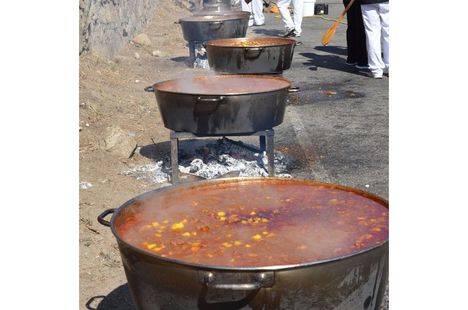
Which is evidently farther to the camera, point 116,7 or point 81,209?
point 116,7

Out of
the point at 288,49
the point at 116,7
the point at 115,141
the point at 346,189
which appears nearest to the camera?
the point at 346,189

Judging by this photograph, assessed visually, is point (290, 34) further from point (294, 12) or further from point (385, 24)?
point (385, 24)

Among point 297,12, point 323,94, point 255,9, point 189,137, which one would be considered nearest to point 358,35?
point 323,94

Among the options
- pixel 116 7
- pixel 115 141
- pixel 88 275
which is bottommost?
pixel 88 275

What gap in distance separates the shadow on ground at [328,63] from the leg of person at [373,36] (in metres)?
0.60

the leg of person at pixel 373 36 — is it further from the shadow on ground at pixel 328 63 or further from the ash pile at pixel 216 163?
the ash pile at pixel 216 163

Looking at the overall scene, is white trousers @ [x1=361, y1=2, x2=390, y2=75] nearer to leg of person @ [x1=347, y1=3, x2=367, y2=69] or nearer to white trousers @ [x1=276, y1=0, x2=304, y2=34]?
leg of person @ [x1=347, y1=3, x2=367, y2=69]

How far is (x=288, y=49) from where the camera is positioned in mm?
7766

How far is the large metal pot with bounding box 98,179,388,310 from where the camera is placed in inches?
95.9

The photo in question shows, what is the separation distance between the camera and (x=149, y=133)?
823 centimetres

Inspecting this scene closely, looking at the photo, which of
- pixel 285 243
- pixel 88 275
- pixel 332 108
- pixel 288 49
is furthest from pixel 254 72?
pixel 285 243

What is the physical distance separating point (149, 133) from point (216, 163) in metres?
1.83

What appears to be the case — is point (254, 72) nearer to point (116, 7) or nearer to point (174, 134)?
point (174, 134)

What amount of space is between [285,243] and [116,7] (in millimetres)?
12342
